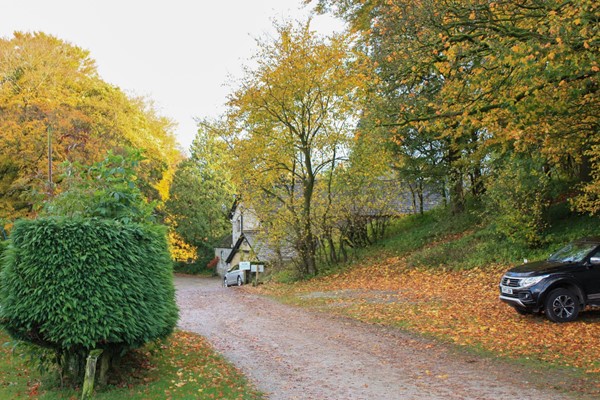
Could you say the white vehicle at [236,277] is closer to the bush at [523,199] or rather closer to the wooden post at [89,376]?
the bush at [523,199]

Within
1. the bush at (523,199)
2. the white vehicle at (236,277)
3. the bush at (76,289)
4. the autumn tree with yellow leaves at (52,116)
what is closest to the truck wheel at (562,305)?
the bush at (523,199)

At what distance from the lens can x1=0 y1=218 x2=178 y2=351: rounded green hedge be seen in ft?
23.1

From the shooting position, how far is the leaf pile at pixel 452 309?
9.04 m

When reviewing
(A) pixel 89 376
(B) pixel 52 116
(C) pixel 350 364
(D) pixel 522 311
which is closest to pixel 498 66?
(D) pixel 522 311

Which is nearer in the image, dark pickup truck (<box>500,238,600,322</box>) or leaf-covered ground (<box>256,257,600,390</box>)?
leaf-covered ground (<box>256,257,600,390</box>)

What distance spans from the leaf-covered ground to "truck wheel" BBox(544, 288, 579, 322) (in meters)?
0.21

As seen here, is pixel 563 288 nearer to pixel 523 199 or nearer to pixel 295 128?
pixel 523 199

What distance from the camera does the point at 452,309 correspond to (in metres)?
13.1

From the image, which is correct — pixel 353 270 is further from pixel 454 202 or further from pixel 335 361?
pixel 335 361

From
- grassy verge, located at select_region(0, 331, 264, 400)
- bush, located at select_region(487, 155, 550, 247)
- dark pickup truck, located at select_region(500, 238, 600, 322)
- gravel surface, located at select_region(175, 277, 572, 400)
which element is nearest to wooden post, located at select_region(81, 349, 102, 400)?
grassy verge, located at select_region(0, 331, 264, 400)

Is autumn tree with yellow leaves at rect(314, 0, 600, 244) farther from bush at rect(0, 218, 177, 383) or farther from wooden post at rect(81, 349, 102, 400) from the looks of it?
wooden post at rect(81, 349, 102, 400)

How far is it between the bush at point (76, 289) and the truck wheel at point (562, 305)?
7.99 m

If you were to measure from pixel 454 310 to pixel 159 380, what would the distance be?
7.88 meters

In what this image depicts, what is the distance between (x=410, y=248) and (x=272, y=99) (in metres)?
9.89
